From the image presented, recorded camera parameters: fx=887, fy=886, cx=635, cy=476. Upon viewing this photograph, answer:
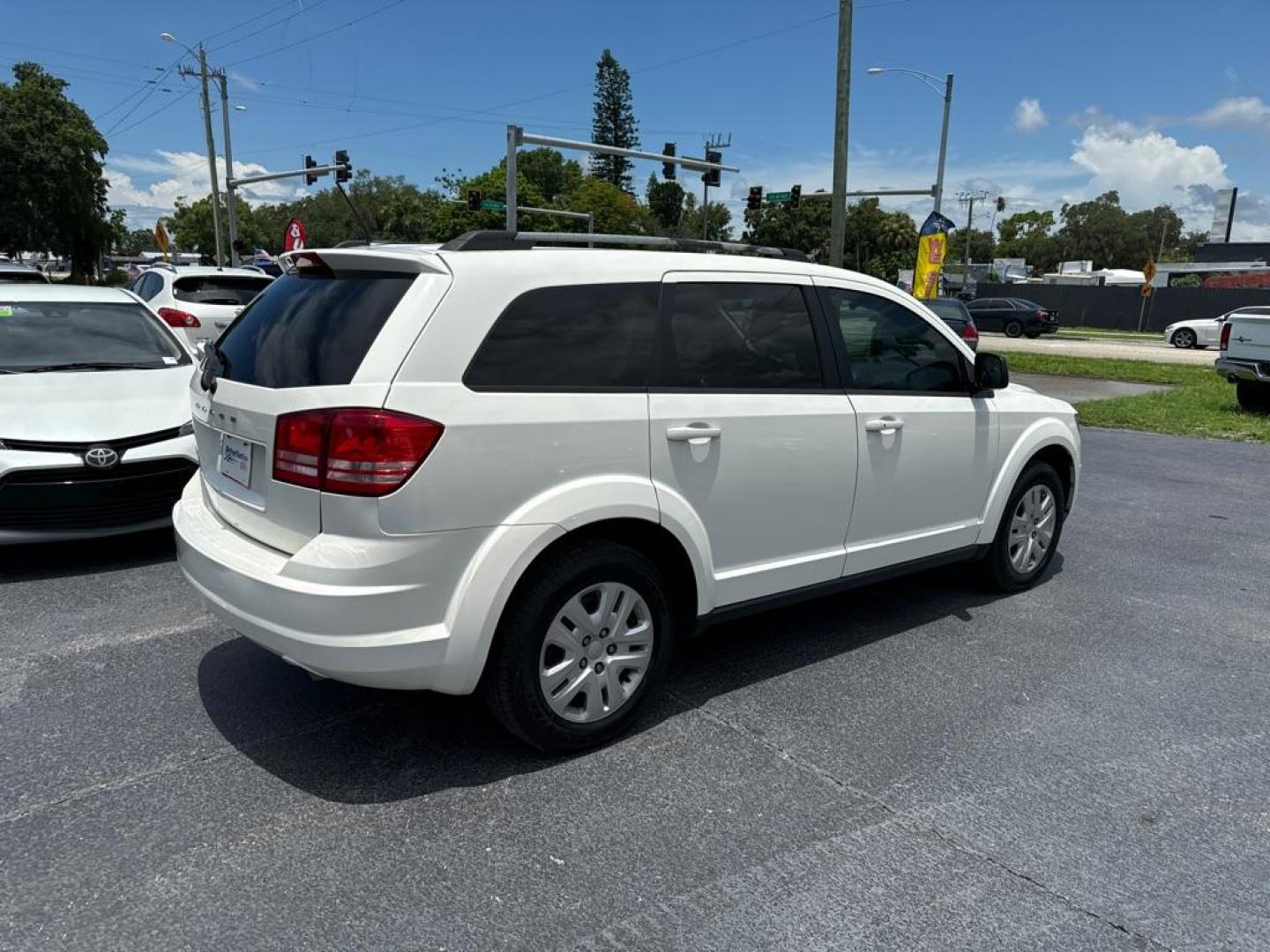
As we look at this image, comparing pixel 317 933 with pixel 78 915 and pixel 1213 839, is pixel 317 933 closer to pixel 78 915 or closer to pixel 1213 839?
pixel 78 915

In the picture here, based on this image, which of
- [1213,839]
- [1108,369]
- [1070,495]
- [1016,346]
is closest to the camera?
[1213,839]

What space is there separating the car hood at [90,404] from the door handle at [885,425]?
4.09 metres

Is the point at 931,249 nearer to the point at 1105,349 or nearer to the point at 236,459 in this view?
the point at 1105,349

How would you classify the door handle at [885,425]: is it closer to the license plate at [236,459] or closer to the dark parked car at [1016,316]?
the license plate at [236,459]

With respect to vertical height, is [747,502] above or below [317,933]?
above

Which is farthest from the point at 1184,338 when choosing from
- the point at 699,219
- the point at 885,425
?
the point at 699,219

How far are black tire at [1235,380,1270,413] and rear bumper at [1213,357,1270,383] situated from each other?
1.11m

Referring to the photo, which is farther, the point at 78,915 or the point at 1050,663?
the point at 1050,663

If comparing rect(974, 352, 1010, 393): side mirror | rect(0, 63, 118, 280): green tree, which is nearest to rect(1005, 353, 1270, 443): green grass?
rect(974, 352, 1010, 393): side mirror

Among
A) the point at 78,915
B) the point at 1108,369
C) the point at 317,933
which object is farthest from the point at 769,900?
the point at 1108,369

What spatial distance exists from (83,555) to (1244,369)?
1377 cm

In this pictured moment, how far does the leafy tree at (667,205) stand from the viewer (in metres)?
103

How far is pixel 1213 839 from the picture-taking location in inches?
111

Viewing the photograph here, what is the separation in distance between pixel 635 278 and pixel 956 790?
7.06ft
